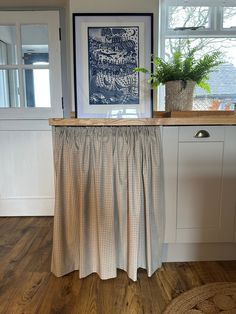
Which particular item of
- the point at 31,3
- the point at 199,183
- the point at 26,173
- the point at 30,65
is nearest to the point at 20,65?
the point at 30,65

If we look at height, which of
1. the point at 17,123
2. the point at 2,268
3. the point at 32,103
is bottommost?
the point at 2,268

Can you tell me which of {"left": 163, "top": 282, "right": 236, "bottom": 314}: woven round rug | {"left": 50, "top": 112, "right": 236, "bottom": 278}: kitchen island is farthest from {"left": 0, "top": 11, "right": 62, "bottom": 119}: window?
{"left": 163, "top": 282, "right": 236, "bottom": 314}: woven round rug

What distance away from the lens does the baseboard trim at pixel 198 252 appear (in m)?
1.75

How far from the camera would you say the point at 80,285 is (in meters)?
1.52

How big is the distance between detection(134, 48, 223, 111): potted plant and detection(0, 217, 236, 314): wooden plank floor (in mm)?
1079

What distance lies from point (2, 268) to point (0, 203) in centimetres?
107

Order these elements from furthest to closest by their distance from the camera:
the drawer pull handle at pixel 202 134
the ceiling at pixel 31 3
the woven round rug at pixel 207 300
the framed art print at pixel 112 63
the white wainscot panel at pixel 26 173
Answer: the white wainscot panel at pixel 26 173, the ceiling at pixel 31 3, the framed art print at pixel 112 63, the drawer pull handle at pixel 202 134, the woven round rug at pixel 207 300

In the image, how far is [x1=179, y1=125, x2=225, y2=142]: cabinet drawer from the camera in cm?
154

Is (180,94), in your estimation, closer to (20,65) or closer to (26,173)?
(20,65)

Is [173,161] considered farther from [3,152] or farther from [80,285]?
[3,152]

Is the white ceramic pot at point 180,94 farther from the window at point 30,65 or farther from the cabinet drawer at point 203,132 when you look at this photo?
the window at point 30,65

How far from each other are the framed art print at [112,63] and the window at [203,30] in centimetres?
31

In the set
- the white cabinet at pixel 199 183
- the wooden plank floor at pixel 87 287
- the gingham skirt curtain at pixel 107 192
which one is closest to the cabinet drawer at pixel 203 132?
the white cabinet at pixel 199 183

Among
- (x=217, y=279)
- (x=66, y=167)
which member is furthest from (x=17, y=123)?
(x=217, y=279)
